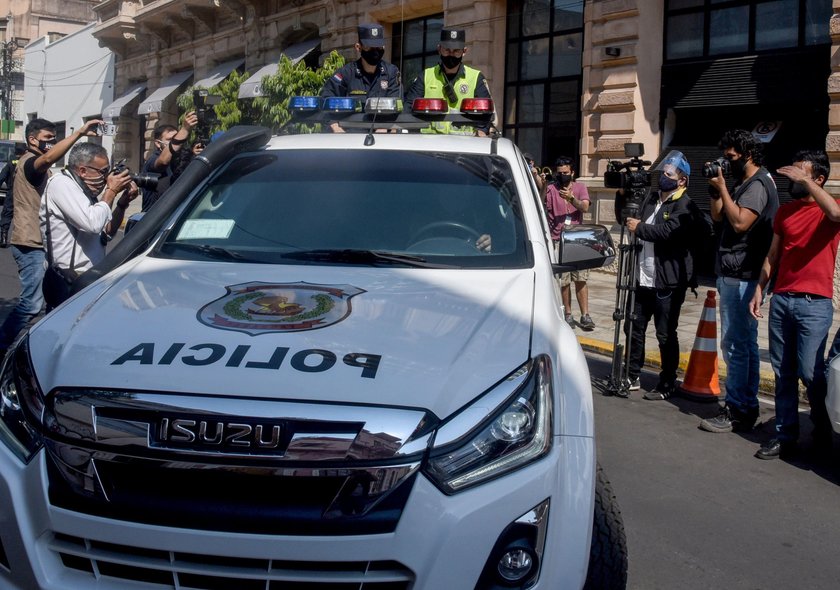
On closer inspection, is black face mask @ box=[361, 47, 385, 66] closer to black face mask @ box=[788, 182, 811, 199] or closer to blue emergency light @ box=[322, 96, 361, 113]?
blue emergency light @ box=[322, 96, 361, 113]

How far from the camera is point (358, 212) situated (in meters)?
3.65

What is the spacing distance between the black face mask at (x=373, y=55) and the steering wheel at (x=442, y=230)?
2820 millimetres

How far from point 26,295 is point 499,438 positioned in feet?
16.4

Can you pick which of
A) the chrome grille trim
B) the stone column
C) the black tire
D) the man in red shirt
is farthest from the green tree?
the chrome grille trim

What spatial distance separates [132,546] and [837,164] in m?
11.6

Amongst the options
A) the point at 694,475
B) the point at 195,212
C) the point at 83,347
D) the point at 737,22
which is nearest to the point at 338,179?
the point at 195,212

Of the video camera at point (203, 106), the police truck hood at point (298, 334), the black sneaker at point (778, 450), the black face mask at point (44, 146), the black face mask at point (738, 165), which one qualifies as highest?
the video camera at point (203, 106)

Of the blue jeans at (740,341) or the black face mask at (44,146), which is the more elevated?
the black face mask at (44,146)

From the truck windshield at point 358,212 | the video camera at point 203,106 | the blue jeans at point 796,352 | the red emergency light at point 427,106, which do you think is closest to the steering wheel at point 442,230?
the truck windshield at point 358,212

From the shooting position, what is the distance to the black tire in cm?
257

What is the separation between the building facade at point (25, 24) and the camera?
5149 cm

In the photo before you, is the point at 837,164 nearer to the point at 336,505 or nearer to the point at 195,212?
the point at 195,212

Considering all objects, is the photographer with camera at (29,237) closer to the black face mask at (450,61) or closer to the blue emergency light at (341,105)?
the blue emergency light at (341,105)

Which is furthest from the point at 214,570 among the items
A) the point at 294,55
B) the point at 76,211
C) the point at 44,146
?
the point at 294,55
